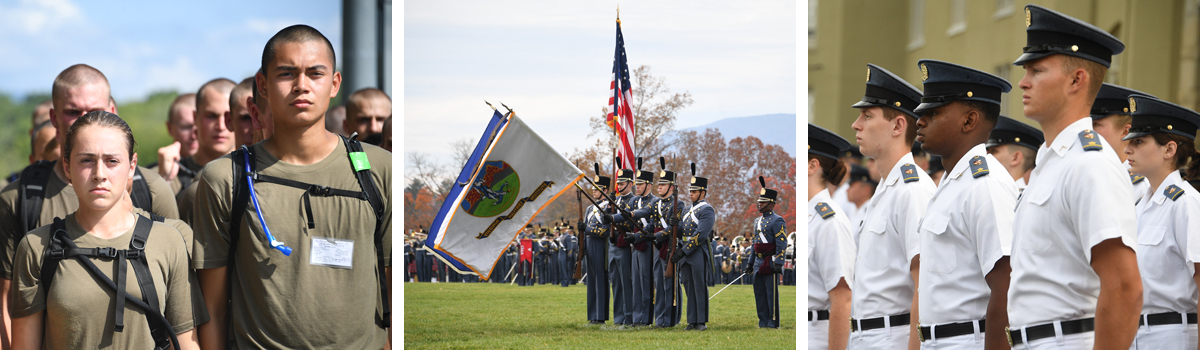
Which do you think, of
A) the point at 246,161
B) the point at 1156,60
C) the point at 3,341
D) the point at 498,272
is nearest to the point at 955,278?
the point at 1156,60

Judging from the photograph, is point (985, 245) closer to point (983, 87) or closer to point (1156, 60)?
point (983, 87)

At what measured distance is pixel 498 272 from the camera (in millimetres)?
10039

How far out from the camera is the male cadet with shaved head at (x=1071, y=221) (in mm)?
2746

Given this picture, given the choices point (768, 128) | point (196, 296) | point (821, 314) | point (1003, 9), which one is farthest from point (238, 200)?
point (768, 128)

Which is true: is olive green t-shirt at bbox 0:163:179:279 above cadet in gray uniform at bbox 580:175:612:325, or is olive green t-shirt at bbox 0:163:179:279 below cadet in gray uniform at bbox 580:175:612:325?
above

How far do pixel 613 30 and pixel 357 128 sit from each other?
4040mm

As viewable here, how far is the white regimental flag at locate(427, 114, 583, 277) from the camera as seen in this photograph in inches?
213

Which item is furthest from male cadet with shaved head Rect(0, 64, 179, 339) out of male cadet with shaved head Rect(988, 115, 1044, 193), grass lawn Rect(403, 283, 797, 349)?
grass lawn Rect(403, 283, 797, 349)

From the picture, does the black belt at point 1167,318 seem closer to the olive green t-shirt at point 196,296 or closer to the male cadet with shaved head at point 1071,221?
the male cadet with shaved head at point 1071,221

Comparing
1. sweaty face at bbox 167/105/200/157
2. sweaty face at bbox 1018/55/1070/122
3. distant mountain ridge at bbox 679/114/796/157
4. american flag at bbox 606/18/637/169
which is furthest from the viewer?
american flag at bbox 606/18/637/169

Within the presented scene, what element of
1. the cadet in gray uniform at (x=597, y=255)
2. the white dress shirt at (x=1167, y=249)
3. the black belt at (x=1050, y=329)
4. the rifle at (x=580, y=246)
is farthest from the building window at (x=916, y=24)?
the rifle at (x=580, y=246)

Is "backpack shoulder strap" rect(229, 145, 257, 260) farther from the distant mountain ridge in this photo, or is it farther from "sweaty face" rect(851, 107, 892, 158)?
the distant mountain ridge

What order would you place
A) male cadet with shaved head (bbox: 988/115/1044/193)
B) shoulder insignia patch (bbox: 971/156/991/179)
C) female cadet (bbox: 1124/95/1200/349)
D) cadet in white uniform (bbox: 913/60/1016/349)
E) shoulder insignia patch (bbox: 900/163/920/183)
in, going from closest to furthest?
cadet in white uniform (bbox: 913/60/1016/349), shoulder insignia patch (bbox: 971/156/991/179), female cadet (bbox: 1124/95/1200/349), male cadet with shaved head (bbox: 988/115/1044/193), shoulder insignia patch (bbox: 900/163/920/183)

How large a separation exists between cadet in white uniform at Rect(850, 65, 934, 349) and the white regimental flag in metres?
2.06
